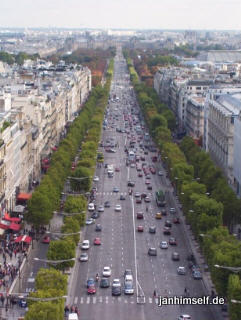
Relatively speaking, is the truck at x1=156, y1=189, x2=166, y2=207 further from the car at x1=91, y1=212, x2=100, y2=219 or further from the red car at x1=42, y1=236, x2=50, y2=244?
the red car at x1=42, y1=236, x2=50, y2=244

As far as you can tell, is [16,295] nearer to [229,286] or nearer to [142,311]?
[142,311]

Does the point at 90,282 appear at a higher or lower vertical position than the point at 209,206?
lower

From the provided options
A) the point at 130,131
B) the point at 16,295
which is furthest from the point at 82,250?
the point at 130,131

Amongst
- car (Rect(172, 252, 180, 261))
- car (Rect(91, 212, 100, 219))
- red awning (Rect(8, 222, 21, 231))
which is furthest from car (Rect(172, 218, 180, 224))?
red awning (Rect(8, 222, 21, 231))

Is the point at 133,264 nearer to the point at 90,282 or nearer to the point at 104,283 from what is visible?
the point at 104,283

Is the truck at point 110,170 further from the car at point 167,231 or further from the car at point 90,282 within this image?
the car at point 90,282

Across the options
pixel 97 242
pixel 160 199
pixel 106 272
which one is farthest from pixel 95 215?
pixel 106 272
